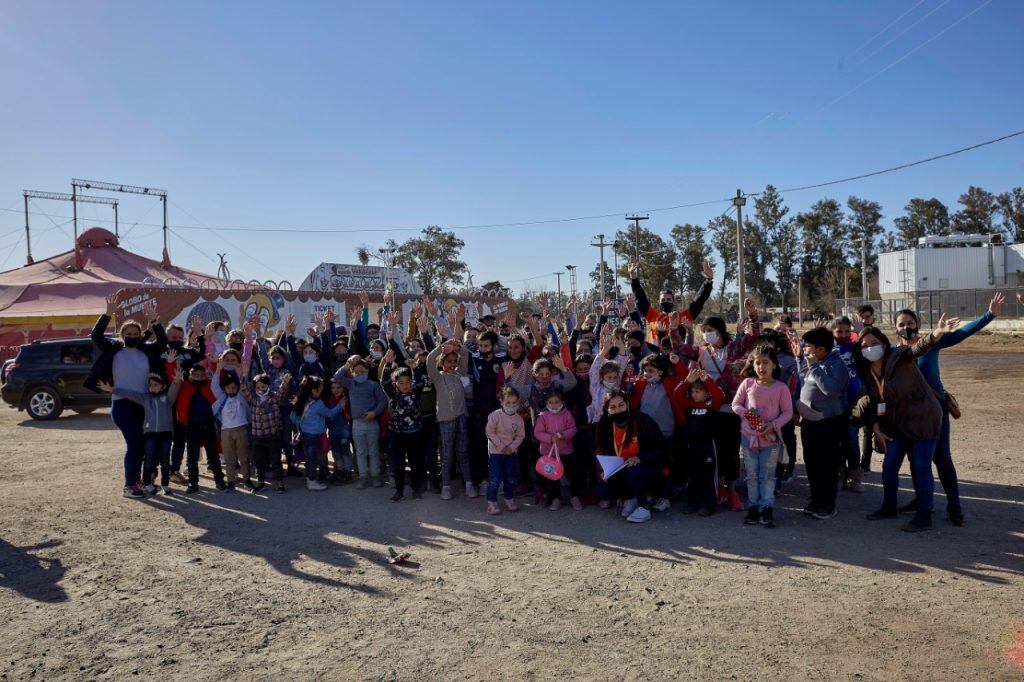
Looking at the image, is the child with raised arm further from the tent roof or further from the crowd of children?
the tent roof

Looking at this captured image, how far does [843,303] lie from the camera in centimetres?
4847

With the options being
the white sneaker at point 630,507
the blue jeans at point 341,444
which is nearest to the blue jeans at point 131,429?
the blue jeans at point 341,444

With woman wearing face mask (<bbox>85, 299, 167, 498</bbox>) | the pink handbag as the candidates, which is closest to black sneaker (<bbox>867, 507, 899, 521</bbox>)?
the pink handbag

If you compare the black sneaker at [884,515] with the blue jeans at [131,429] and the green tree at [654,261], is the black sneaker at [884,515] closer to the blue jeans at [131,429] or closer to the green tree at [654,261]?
the blue jeans at [131,429]

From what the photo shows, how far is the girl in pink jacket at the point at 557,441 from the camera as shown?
21.6ft

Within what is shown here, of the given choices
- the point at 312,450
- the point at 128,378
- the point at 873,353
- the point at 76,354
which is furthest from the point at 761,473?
the point at 76,354

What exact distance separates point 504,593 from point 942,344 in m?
4.18

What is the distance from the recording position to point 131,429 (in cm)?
745

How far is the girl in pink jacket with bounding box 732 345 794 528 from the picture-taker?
5.73m

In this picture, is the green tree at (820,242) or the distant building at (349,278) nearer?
the distant building at (349,278)

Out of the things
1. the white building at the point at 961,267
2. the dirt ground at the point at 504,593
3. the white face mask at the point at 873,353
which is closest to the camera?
the dirt ground at the point at 504,593

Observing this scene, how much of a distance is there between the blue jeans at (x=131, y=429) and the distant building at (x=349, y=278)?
18.4 m

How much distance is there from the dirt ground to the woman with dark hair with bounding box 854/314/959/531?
0.26m

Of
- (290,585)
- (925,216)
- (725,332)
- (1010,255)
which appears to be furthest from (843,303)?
(290,585)
